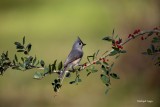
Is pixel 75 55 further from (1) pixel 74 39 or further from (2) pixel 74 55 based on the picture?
(1) pixel 74 39

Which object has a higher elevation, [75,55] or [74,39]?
[74,39]

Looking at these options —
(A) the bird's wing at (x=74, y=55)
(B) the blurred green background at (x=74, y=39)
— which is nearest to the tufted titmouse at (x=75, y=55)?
(A) the bird's wing at (x=74, y=55)

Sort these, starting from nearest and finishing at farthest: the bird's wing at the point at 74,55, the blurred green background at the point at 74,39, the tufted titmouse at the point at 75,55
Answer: the tufted titmouse at the point at 75,55 < the bird's wing at the point at 74,55 < the blurred green background at the point at 74,39

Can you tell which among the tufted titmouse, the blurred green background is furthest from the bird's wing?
the blurred green background

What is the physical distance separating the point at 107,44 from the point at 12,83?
3172 mm

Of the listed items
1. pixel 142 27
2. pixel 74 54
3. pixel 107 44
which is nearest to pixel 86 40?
pixel 107 44

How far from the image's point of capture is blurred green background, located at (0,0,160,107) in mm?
12758

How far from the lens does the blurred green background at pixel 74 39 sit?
41.9 feet

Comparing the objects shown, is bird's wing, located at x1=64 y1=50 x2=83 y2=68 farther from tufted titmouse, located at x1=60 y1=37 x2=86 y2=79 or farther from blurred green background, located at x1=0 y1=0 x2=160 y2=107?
blurred green background, located at x1=0 y1=0 x2=160 y2=107

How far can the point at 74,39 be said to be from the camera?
1519cm

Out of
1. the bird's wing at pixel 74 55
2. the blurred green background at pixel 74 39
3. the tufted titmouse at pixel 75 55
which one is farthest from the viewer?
the blurred green background at pixel 74 39

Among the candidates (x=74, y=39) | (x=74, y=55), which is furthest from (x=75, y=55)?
(x=74, y=39)

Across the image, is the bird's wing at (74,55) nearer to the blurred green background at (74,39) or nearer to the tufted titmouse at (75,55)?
the tufted titmouse at (75,55)

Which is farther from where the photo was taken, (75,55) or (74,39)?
(74,39)
